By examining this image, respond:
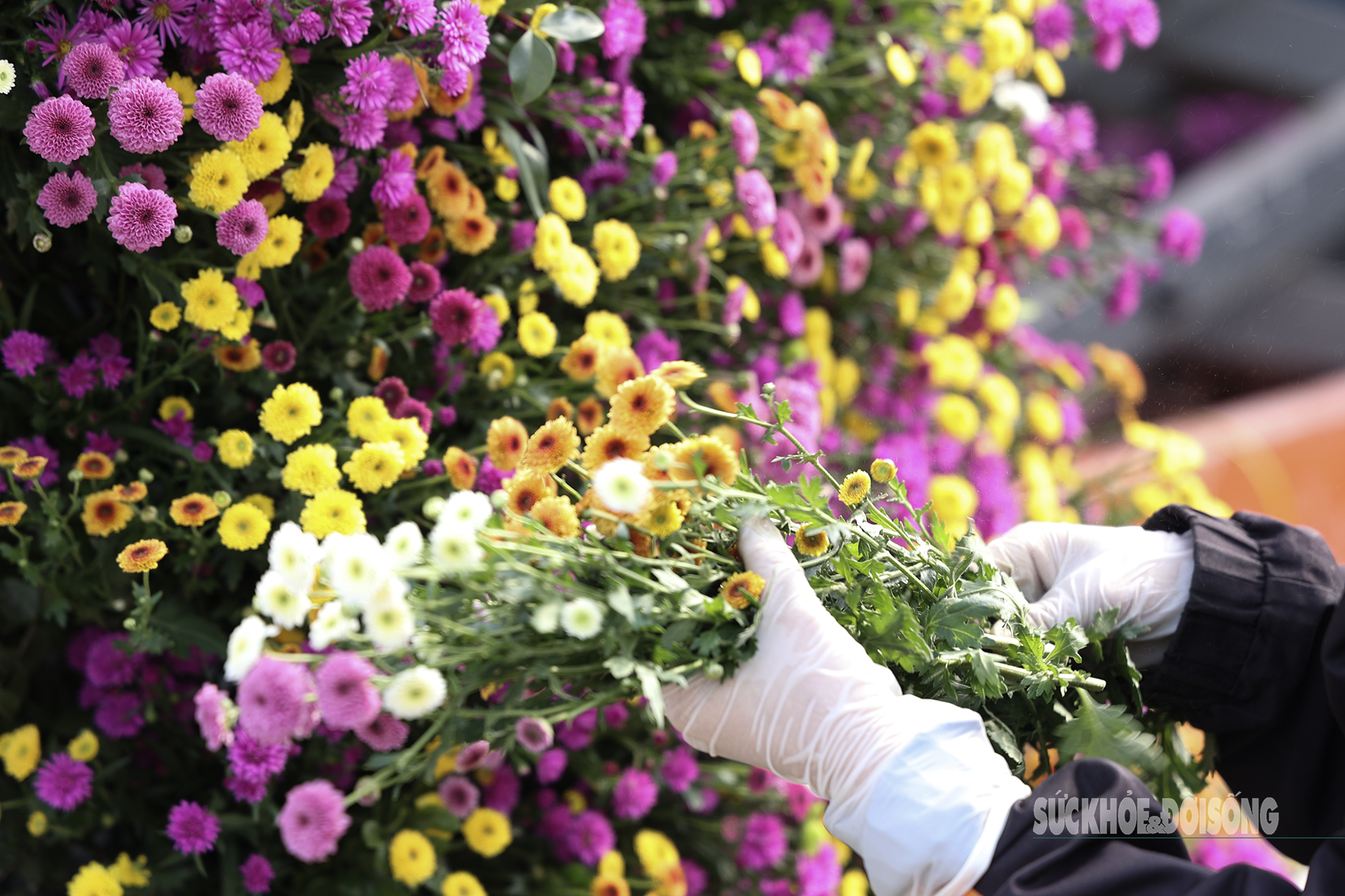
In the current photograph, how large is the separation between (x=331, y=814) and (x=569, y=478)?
20.4 inches

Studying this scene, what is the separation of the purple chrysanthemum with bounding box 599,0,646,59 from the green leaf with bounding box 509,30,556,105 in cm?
16

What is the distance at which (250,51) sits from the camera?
0.84m

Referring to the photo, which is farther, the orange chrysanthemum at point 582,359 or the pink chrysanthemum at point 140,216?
the orange chrysanthemum at point 582,359

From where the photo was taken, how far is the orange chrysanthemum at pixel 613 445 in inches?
28.5

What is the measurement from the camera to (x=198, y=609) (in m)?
1.02

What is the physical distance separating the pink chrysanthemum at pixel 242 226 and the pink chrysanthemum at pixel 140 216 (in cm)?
6

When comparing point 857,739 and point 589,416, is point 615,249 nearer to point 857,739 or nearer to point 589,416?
point 589,416

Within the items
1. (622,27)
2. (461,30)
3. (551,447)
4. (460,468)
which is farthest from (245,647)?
(622,27)

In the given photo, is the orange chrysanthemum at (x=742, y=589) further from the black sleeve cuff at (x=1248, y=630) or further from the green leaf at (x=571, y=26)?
the green leaf at (x=571, y=26)

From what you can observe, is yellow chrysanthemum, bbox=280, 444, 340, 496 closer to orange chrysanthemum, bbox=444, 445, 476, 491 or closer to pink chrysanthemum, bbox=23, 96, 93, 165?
orange chrysanthemum, bbox=444, 445, 476, 491

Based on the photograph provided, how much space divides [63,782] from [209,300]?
0.51 m

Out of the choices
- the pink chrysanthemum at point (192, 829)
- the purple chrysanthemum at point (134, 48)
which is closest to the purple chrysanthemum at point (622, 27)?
the purple chrysanthemum at point (134, 48)

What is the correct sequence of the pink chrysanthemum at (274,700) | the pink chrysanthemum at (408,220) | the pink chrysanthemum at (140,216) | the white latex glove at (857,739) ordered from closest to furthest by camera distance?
the pink chrysanthemum at (274,700)
the white latex glove at (857,739)
the pink chrysanthemum at (140,216)
the pink chrysanthemum at (408,220)

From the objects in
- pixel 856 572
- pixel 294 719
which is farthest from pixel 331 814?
pixel 856 572
